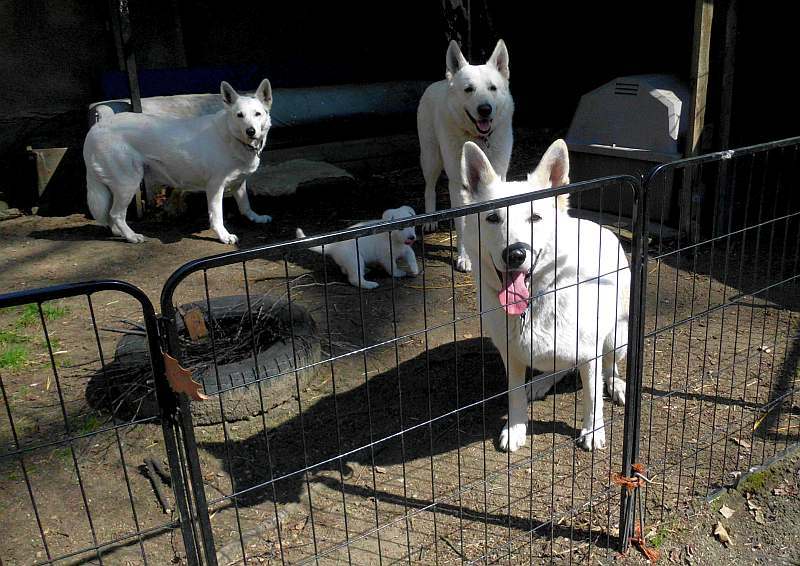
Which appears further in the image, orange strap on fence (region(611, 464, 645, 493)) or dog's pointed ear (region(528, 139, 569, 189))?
dog's pointed ear (region(528, 139, 569, 189))

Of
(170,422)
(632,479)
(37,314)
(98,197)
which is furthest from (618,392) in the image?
(98,197)

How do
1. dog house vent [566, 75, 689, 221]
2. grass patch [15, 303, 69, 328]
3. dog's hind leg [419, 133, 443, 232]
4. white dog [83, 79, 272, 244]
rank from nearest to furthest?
grass patch [15, 303, 69, 328]
dog house vent [566, 75, 689, 221]
dog's hind leg [419, 133, 443, 232]
white dog [83, 79, 272, 244]

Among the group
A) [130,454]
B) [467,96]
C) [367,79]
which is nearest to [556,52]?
[367,79]

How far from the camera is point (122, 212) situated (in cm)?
696

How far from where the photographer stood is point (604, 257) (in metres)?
3.21

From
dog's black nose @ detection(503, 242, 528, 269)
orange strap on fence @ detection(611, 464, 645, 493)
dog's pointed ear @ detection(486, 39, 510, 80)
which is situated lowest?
orange strap on fence @ detection(611, 464, 645, 493)

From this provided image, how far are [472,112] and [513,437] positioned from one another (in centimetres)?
293

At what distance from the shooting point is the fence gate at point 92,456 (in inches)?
90.6

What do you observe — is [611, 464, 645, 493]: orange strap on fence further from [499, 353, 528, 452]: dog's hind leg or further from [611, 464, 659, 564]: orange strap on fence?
[499, 353, 528, 452]: dog's hind leg

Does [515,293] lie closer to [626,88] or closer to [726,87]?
[726,87]

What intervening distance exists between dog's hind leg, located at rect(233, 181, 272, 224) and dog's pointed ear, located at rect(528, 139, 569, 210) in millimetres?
4917

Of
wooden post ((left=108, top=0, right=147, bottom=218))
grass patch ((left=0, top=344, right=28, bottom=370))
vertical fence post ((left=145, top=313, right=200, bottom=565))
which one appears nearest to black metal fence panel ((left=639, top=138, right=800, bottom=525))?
vertical fence post ((left=145, top=313, right=200, bottom=565))

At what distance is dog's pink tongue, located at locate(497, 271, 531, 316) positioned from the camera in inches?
110

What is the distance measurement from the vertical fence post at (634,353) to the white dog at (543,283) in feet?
0.50
